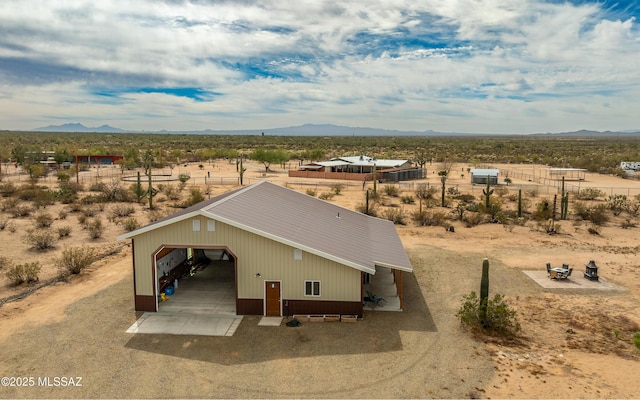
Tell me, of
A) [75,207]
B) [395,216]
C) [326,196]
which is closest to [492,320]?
[395,216]

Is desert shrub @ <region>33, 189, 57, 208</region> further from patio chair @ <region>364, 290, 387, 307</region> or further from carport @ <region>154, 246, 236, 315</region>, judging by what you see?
patio chair @ <region>364, 290, 387, 307</region>

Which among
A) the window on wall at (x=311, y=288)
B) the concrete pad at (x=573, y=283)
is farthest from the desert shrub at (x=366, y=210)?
the window on wall at (x=311, y=288)

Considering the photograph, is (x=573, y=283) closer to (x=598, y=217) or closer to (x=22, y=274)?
(x=598, y=217)

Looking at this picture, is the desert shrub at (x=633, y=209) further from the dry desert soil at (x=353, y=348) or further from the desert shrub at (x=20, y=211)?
the desert shrub at (x=20, y=211)

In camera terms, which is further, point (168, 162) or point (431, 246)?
point (168, 162)

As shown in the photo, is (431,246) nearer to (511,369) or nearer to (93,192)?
(511,369)

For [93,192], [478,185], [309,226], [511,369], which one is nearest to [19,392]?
[309,226]
